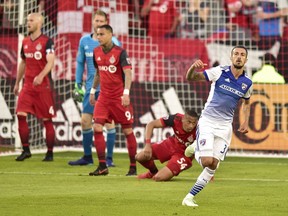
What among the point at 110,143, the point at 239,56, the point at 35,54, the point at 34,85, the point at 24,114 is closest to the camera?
the point at 239,56

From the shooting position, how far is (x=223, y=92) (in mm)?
11953

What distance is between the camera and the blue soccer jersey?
11.8 metres

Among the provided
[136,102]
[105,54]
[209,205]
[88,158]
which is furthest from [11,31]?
[209,205]

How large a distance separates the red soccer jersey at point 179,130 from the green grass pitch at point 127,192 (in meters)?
0.54

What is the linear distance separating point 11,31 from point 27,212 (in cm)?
1065

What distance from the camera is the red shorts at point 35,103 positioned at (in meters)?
17.6

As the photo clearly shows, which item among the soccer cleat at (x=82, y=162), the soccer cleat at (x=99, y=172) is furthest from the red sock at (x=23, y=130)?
the soccer cleat at (x=99, y=172)

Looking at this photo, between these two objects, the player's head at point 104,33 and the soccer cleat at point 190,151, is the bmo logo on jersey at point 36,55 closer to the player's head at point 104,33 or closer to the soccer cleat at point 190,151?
the player's head at point 104,33

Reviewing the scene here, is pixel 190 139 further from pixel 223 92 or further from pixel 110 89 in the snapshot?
pixel 223 92

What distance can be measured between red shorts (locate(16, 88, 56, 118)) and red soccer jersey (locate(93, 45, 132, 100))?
2596mm

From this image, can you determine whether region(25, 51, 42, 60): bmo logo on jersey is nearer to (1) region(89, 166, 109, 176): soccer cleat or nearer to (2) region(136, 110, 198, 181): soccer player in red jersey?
(1) region(89, 166, 109, 176): soccer cleat

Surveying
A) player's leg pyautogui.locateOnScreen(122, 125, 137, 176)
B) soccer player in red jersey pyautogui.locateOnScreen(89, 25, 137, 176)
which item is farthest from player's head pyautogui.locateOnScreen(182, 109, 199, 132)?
player's leg pyautogui.locateOnScreen(122, 125, 137, 176)

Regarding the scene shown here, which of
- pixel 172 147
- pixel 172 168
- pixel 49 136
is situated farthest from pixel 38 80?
pixel 172 168

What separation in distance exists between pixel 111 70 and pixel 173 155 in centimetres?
160
